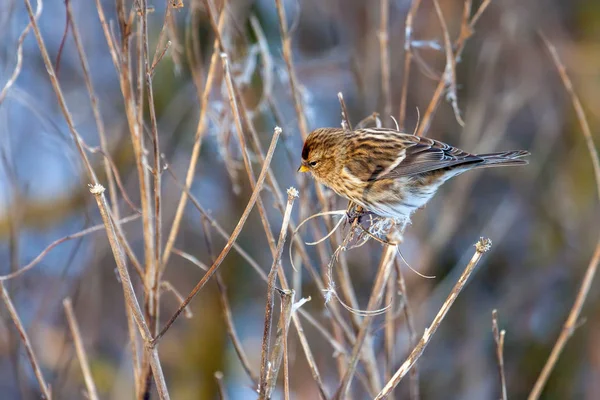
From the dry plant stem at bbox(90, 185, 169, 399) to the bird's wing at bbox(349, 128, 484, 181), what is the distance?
1.48m

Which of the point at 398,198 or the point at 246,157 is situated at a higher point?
the point at 246,157

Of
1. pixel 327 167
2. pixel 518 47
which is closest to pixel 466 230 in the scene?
pixel 518 47

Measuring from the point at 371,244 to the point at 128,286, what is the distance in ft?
12.4

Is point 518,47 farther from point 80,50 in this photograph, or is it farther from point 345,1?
point 80,50

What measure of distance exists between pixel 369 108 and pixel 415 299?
158cm

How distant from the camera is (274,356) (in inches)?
63.0

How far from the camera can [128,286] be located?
1.64 meters

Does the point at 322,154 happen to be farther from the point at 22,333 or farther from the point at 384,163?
the point at 22,333

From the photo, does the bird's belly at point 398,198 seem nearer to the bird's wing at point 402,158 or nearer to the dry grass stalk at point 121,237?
the bird's wing at point 402,158

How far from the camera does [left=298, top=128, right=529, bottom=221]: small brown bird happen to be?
285 cm

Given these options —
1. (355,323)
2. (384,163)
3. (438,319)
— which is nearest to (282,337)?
(438,319)

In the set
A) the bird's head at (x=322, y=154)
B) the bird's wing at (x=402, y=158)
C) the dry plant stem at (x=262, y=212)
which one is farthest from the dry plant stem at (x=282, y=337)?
the bird's wing at (x=402, y=158)

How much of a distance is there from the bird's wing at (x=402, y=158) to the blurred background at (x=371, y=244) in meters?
2.37

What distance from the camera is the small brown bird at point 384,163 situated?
2848mm
